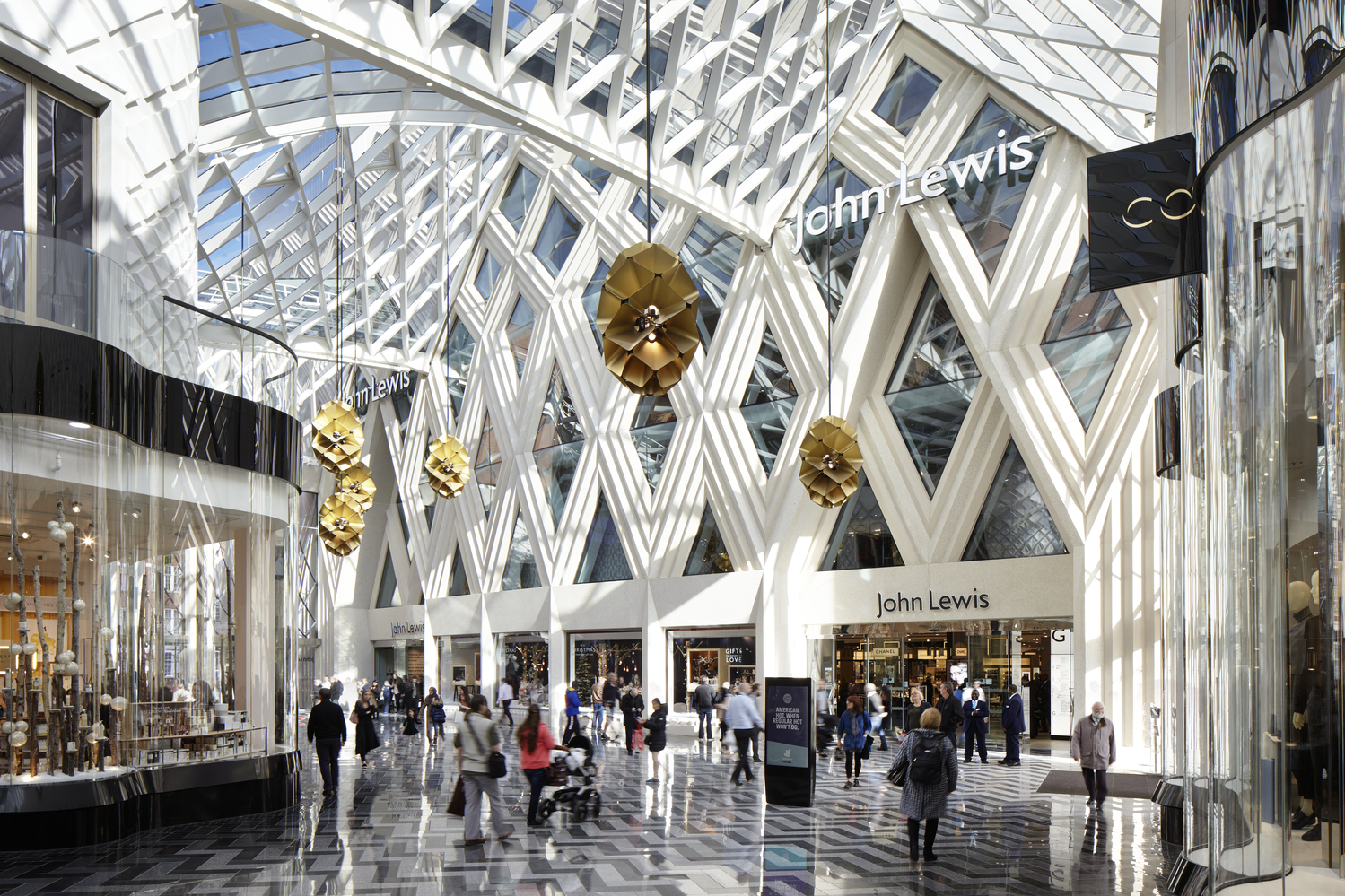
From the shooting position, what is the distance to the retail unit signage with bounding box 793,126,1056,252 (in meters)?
22.7

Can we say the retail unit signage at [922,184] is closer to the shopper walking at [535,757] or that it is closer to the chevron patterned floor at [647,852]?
the chevron patterned floor at [647,852]

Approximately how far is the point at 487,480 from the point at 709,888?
3001 centimetres

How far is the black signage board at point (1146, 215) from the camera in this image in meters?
6.68

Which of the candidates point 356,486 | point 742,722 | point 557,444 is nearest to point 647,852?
point 742,722

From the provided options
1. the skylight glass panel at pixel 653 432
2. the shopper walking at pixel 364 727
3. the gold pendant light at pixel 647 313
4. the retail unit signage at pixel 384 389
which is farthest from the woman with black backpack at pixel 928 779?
the retail unit signage at pixel 384 389

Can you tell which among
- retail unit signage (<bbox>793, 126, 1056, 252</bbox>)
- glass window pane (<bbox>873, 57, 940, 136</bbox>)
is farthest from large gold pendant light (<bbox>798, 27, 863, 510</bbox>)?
glass window pane (<bbox>873, 57, 940, 136</bbox>)

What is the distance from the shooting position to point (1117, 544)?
20516 millimetres

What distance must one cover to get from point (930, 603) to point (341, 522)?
1224cm

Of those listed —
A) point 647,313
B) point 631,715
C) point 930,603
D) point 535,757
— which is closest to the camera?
point 647,313

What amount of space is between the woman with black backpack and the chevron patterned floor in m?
0.31

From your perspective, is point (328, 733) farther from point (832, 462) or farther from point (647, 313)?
point (647, 313)

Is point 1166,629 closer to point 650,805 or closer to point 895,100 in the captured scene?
point 650,805

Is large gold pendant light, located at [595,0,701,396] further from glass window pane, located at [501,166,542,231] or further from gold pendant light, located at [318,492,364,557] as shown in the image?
glass window pane, located at [501,166,542,231]

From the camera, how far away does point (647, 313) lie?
29.3 ft
